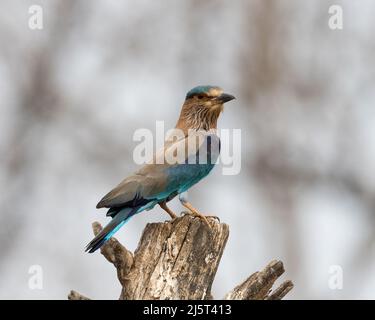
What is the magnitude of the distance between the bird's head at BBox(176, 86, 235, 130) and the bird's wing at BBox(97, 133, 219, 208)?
0.54 meters

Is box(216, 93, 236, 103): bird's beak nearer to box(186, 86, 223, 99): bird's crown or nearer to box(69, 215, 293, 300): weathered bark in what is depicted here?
box(186, 86, 223, 99): bird's crown

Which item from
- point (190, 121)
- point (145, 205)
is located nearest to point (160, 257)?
point (145, 205)

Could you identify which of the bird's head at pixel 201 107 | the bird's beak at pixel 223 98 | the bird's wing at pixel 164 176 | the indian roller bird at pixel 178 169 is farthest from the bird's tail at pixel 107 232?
the bird's beak at pixel 223 98

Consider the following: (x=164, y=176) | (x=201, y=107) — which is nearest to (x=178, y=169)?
(x=164, y=176)

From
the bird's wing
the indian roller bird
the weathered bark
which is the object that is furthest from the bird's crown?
the weathered bark

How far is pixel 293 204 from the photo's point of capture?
654 inches

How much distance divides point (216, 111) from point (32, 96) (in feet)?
18.0

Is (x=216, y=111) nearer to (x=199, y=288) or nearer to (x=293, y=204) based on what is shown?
(x=199, y=288)

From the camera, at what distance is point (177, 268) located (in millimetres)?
8602

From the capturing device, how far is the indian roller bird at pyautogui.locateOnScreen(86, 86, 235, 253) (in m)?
9.12

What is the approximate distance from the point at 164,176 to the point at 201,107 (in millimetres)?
1603
